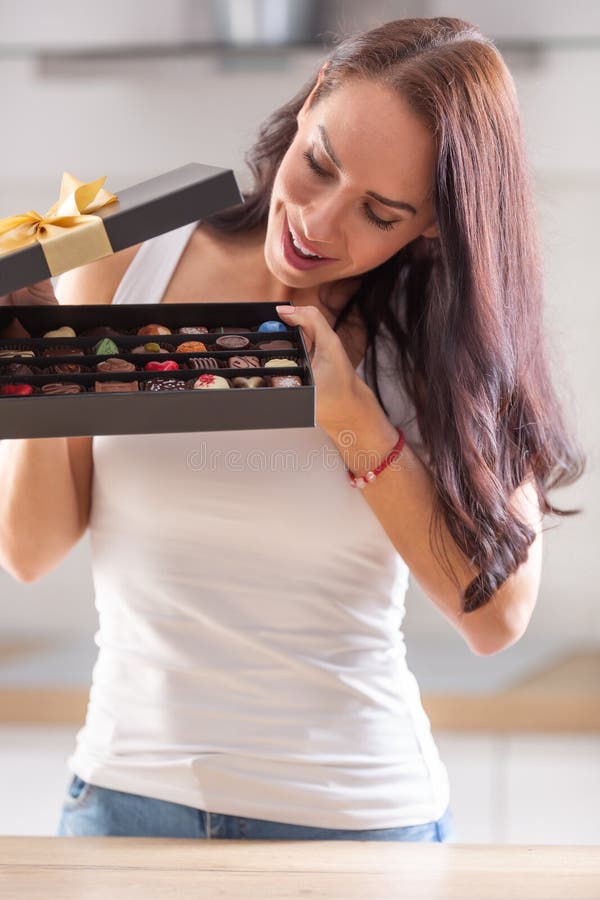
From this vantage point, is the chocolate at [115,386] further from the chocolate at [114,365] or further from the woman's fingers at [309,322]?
the woman's fingers at [309,322]

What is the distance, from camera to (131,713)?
958 millimetres

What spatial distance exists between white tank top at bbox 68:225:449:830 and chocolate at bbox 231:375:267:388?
0.48 feet

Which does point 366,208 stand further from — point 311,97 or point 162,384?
point 162,384

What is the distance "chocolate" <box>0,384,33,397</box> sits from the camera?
781mm

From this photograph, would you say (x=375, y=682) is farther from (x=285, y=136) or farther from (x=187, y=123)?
(x=187, y=123)

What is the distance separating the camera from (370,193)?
34.3 inches

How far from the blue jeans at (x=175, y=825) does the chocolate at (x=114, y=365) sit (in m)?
0.41

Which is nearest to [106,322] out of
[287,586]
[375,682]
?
[287,586]

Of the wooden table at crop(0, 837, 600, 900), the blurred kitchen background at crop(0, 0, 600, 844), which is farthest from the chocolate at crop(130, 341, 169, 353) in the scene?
the blurred kitchen background at crop(0, 0, 600, 844)

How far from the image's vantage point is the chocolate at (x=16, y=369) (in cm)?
81

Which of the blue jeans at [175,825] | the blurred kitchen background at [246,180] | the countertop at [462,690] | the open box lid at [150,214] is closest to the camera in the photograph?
the open box lid at [150,214]

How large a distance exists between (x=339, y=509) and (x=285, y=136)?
1.30 feet

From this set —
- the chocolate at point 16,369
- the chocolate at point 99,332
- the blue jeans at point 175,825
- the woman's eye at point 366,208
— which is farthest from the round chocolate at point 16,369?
the blue jeans at point 175,825

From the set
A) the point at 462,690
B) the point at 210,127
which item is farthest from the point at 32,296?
the point at 462,690
